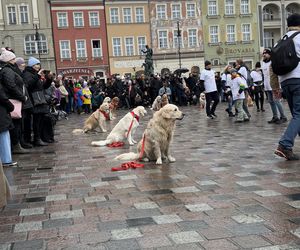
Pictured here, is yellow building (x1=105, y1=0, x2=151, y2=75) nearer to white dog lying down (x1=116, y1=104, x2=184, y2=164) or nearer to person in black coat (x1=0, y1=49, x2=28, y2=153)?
person in black coat (x1=0, y1=49, x2=28, y2=153)

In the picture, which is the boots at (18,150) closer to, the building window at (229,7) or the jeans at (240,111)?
the jeans at (240,111)

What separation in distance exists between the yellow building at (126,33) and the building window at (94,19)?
1099 millimetres

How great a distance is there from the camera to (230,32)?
55750 millimetres

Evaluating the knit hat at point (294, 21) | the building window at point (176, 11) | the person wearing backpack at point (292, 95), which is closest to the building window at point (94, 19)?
the building window at point (176, 11)

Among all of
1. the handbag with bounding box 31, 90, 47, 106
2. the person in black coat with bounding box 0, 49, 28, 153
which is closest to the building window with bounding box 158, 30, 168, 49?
the handbag with bounding box 31, 90, 47, 106

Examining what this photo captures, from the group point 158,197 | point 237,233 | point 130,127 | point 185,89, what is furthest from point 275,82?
point 185,89

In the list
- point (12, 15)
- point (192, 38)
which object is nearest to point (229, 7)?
point (192, 38)

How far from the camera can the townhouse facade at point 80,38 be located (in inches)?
1977

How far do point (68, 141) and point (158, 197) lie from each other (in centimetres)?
689

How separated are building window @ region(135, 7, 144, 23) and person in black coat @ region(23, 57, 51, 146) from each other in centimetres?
4319

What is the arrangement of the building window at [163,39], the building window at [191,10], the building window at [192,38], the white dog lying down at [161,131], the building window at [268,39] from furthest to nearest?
the building window at [268,39] → the building window at [192,38] → the building window at [191,10] → the building window at [163,39] → the white dog lying down at [161,131]

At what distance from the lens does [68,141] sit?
11.7 m

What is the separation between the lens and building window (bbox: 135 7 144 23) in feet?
173

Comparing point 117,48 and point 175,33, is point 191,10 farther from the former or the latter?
point 117,48
